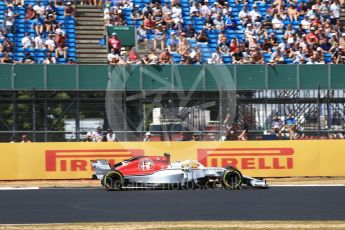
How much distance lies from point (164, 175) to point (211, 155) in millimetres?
4824

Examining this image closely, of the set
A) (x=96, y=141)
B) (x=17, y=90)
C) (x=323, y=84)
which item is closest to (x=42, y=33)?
(x=17, y=90)

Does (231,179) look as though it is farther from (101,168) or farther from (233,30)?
(233,30)

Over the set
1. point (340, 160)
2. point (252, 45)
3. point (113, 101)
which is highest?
point (252, 45)

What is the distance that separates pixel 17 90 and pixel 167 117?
5297mm

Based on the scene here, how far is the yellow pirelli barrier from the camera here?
971 inches

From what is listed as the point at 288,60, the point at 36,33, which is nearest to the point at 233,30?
the point at 288,60

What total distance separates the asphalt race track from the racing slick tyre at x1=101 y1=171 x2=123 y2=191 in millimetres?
291

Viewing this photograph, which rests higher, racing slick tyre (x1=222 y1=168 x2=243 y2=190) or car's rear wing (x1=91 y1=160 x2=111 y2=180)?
car's rear wing (x1=91 y1=160 x2=111 y2=180)

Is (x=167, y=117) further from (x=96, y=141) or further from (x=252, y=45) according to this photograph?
(x=252, y=45)

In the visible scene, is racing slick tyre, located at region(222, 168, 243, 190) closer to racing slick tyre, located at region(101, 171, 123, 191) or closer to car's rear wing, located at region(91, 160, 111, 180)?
racing slick tyre, located at region(101, 171, 123, 191)

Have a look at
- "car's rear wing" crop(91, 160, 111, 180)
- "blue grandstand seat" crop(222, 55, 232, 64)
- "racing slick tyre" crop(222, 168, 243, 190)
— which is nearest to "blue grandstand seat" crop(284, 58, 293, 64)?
"blue grandstand seat" crop(222, 55, 232, 64)

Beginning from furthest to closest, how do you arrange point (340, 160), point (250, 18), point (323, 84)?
point (250, 18) → point (323, 84) → point (340, 160)

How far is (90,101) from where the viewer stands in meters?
26.8

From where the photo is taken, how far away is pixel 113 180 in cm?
2053
